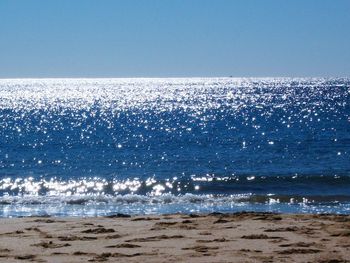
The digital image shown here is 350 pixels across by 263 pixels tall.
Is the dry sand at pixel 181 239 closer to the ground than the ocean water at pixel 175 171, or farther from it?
closer to the ground

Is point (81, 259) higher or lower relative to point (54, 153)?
lower

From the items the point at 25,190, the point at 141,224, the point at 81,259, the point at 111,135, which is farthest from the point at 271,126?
the point at 81,259

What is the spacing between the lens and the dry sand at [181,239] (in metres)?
9.34

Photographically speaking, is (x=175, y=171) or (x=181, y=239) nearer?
(x=181, y=239)

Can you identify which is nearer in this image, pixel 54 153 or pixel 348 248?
pixel 348 248

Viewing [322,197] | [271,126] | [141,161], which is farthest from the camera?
[271,126]

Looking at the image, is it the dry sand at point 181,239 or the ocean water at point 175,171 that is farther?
the ocean water at point 175,171

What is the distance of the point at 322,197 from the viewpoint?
2108 centimetres

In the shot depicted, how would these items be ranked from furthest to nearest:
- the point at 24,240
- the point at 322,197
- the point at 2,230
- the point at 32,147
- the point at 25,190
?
the point at 32,147, the point at 25,190, the point at 322,197, the point at 2,230, the point at 24,240

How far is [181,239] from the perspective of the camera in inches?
423

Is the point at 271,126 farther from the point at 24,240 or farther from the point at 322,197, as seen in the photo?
the point at 24,240

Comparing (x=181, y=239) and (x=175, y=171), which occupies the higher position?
(x=175, y=171)

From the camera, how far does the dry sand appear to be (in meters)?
9.34

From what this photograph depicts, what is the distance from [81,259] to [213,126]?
166 ft
